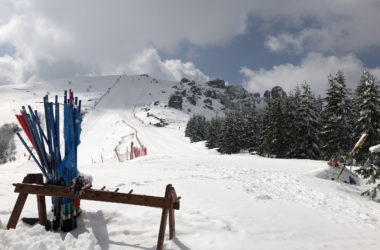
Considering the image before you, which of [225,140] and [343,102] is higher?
[343,102]

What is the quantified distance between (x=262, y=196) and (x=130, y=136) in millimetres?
40371

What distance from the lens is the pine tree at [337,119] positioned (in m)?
24.7

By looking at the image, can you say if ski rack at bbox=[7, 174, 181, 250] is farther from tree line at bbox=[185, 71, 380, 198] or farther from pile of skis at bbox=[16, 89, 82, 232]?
tree line at bbox=[185, 71, 380, 198]

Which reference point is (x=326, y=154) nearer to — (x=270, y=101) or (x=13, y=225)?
(x=270, y=101)

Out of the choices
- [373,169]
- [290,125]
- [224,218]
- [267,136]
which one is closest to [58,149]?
[224,218]

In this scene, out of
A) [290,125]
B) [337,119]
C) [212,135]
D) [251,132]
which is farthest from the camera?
[212,135]

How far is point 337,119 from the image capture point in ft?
80.7

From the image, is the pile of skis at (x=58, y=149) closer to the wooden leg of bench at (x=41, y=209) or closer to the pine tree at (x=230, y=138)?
the wooden leg of bench at (x=41, y=209)

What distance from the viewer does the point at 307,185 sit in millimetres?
9703

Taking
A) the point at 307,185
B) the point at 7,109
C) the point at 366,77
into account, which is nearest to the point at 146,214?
the point at 307,185

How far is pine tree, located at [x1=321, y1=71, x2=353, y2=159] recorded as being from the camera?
24672 millimetres

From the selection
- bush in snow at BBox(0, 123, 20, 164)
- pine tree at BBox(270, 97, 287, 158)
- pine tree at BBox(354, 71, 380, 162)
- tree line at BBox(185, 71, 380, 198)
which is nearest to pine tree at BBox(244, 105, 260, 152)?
tree line at BBox(185, 71, 380, 198)

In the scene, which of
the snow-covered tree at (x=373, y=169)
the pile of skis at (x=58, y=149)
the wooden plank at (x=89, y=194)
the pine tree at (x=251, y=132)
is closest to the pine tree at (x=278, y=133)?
the pine tree at (x=251, y=132)

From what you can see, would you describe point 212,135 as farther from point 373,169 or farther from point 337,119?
point 373,169
